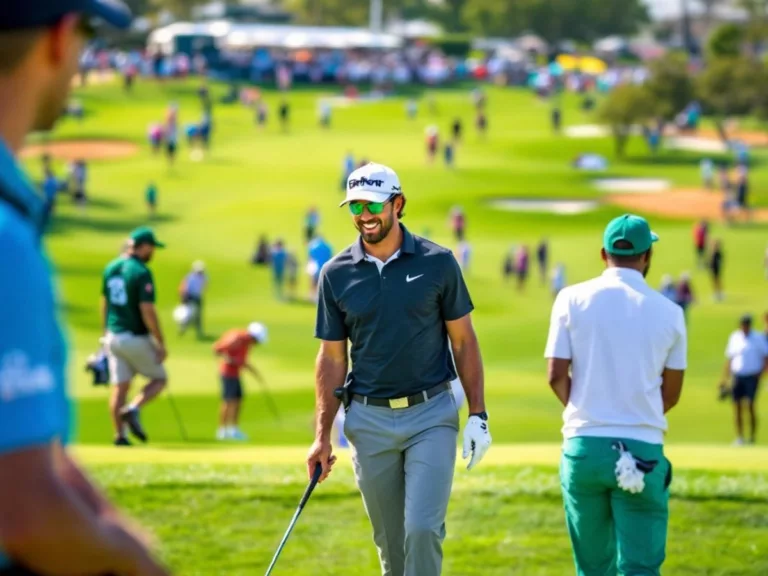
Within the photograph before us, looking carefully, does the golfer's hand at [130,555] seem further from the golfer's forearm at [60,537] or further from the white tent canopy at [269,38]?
the white tent canopy at [269,38]

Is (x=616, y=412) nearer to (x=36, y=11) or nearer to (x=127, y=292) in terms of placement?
(x=36, y=11)

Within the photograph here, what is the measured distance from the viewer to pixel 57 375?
7.30ft

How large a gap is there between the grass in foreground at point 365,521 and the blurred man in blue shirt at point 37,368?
19.2 ft

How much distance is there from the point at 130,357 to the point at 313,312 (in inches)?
861

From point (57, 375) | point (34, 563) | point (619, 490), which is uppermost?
point (57, 375)

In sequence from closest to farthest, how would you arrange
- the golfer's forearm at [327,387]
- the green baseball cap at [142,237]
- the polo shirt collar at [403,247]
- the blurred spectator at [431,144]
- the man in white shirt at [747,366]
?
the polo shirt collar at [403,247] → the golfer's forearm at [327,387] → the green baseball cap at [142,237] → the man in white shirt at [747,366] → the blurred spectator at [431,144]

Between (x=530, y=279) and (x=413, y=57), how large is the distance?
63430 mm

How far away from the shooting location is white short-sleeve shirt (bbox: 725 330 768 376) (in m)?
19.0

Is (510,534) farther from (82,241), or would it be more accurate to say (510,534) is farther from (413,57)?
(413,57)

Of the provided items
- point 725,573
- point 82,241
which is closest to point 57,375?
point 725,573

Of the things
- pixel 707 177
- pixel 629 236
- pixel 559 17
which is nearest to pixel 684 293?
pixel 707 177

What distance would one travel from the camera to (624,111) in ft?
204

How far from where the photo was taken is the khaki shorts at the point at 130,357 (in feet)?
42.1

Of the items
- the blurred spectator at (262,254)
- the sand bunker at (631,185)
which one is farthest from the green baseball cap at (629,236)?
the sand bunker at (631,185)
